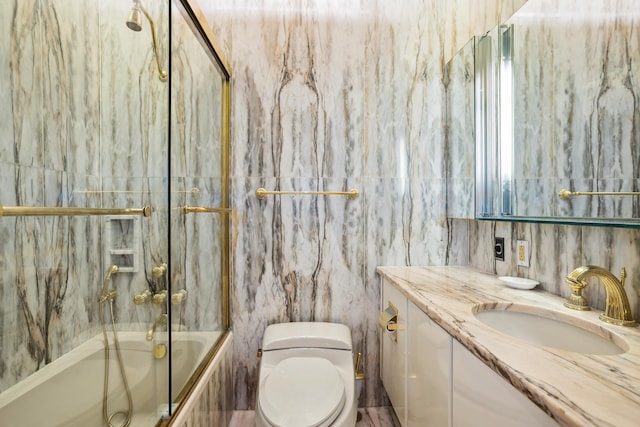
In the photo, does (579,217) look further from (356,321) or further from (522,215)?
(356,321)

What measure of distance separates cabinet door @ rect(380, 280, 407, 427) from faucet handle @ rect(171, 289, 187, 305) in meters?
0.85

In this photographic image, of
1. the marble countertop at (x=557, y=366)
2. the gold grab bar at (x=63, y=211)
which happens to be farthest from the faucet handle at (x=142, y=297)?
the marble countertop at (x=557, y=366)

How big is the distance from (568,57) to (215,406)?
72.5 inches

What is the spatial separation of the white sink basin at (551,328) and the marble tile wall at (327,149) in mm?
699

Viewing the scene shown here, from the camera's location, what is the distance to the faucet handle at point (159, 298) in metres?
0.98

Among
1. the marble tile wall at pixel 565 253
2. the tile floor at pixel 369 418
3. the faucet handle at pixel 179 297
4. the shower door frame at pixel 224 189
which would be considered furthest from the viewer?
the tile floor at pixel 369 418

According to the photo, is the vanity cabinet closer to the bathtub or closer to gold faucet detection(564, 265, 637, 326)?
gold faucet detection(564, 265, 637, 326)

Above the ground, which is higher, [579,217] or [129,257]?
[579,217]

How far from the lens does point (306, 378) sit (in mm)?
1200

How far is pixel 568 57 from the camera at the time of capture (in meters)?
0.99

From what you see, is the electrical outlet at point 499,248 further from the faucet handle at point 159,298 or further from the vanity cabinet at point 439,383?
the faucet handle at point 159,298

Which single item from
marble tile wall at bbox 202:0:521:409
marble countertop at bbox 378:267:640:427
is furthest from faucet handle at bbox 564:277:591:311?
marble tile wall at bbox 202:0:521:409

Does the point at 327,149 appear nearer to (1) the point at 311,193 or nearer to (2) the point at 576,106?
(1) the point at 311,193

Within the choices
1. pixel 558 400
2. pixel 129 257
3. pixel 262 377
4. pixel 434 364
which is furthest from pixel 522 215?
pixel 129 257
